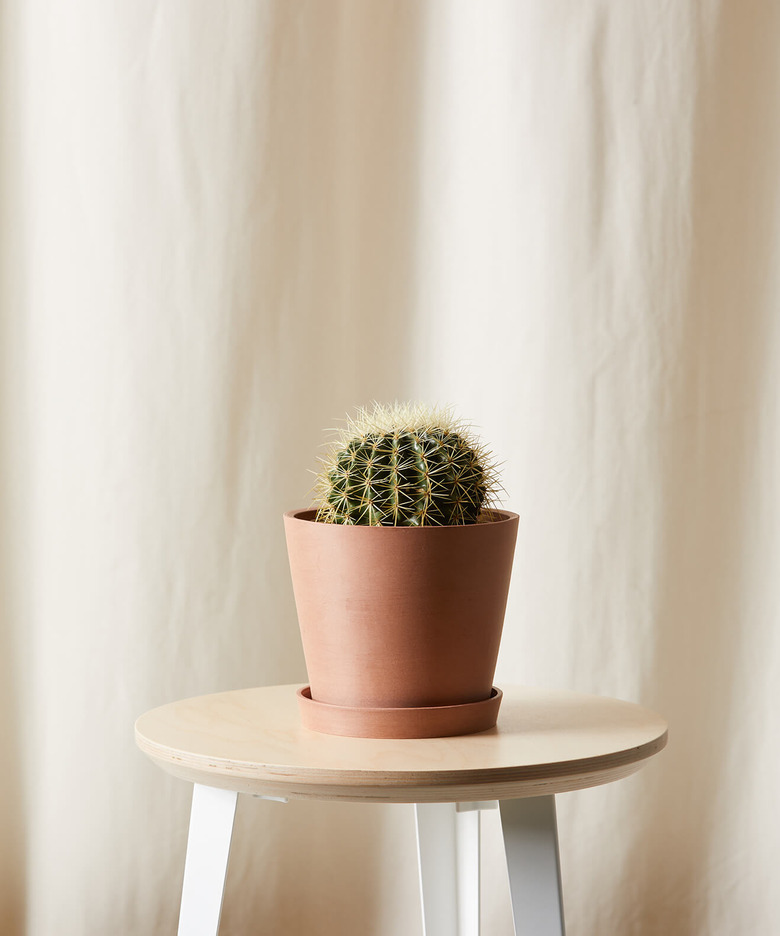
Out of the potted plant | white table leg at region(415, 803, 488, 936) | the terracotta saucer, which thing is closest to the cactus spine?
the potted plant

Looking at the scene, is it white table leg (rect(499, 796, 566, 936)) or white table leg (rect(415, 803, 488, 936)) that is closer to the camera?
white table leg (rect(499, 796, 566, 936))

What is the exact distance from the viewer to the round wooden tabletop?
75 cm

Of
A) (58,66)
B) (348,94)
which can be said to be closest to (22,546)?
(58,66)

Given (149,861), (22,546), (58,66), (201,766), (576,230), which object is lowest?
(149,861)

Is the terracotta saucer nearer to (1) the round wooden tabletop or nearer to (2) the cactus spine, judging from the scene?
(1) the round wooden tabletop

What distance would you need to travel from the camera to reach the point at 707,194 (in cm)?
139

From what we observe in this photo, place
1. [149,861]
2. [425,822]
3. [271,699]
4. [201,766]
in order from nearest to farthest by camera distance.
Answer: [201,766] → [271,699] → [425,822] → [149,861]

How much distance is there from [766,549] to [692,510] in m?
0.12

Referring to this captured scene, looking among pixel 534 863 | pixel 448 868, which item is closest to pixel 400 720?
pixel 534 863

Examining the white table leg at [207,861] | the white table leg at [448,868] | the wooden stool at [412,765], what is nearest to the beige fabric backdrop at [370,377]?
the white table leg at [448,868]

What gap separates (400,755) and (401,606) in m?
0.12

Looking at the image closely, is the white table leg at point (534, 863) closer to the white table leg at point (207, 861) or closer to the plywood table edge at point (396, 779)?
the plywood table edge at point (396, 779)

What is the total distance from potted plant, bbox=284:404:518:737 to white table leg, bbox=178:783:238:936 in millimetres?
102

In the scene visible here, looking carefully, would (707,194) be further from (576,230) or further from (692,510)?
(692,510)
